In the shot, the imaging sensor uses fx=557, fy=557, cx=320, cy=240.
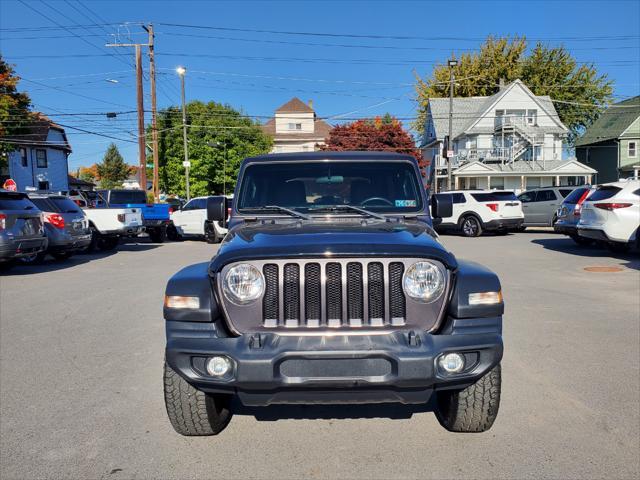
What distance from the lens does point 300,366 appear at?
2977 millimetres

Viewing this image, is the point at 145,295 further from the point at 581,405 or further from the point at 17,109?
the point at 17,109

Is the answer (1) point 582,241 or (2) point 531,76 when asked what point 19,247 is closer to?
(1) point 582,241

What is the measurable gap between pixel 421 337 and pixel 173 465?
1716mm

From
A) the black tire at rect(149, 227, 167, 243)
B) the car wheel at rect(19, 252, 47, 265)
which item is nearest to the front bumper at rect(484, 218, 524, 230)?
the black tire at rect(149, 227, 167, 243)

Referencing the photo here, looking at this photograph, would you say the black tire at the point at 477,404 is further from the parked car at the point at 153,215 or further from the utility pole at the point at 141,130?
the utility pole at the point at 141,130

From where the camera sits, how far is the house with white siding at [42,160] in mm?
42500

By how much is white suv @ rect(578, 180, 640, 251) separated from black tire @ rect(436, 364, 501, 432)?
10.4 m

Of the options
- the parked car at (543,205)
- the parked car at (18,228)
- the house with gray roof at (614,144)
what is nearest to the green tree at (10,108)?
the parked car at (18,228)

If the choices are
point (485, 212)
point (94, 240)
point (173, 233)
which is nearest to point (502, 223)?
point (485, 212)

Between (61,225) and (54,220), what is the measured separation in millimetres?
199

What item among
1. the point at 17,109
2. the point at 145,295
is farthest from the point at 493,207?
the point at 17,109

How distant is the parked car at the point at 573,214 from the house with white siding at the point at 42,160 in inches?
1459

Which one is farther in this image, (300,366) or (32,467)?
(32,467)

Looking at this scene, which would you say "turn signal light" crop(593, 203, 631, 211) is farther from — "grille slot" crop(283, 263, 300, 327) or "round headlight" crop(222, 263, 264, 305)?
"round headlight" crop(222, 263, 264, 305)
